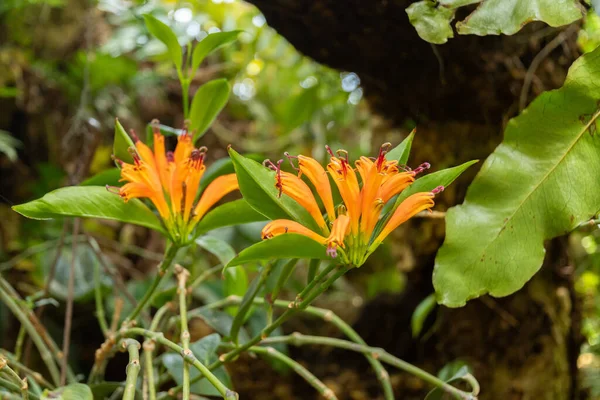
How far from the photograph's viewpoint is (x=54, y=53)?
4.91 ft

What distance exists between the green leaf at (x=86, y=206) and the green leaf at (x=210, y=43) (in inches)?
7.2

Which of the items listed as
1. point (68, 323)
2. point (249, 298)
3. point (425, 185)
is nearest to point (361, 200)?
point (425, 185)

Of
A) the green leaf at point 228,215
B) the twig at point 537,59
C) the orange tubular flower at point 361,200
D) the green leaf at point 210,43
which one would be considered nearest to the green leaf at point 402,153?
the orange tubular flower at point 361,200

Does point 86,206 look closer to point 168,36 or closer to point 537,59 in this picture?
point 168,36

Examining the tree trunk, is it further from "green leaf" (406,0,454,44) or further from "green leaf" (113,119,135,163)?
"green leaf" (113,119,135,163)

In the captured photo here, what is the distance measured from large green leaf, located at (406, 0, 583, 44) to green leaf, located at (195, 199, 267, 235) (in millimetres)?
247

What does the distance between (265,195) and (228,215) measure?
106mm

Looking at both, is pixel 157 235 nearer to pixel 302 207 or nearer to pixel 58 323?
pixel 58 323

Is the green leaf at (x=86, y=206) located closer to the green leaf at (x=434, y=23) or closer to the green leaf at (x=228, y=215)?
the green leaf at (x=228, y=215)

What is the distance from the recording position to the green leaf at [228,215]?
1.70 feet

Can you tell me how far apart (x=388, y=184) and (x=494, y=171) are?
0.13 metres

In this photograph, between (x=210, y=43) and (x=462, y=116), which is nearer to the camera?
(x=210, y=43)

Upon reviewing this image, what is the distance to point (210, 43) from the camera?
2.01 ft

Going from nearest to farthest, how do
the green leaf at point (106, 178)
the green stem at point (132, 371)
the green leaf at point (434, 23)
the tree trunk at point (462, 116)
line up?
the green stem at point (132, 371) < the green leaf at point (434, 23) < the green leaf at point (106, 178) < the tree trunk at point (462, 116)
